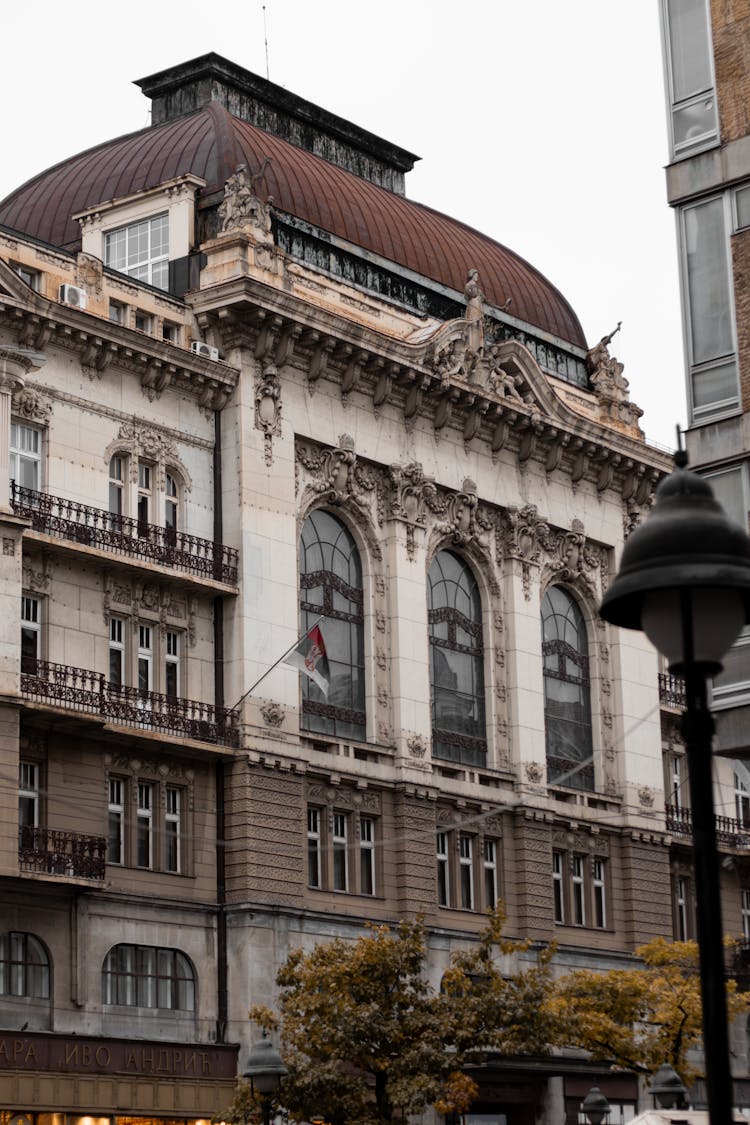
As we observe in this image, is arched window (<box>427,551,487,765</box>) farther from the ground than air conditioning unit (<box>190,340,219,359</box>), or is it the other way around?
air conditioning unit (<box>190,340,219,359</box>)

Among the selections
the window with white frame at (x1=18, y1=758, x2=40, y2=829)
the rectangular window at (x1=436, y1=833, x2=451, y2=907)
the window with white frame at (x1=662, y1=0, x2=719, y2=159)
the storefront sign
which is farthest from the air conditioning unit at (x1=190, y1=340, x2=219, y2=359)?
the window with white frame at (x1=662, y1=0, x2=719, y2=159)

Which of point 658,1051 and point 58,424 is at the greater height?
point 58,424

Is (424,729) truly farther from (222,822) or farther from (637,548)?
(637,548)

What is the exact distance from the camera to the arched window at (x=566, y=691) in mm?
58938

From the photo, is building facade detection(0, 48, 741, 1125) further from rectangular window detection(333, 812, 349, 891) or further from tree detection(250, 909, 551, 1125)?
tree detection(250, 909, 551, 1125)

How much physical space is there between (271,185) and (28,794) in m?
18.7

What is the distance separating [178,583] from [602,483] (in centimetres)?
1799

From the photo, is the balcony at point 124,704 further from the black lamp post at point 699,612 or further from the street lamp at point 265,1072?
the black lamp post at point 699,612

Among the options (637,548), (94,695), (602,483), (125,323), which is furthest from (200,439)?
(637,548)

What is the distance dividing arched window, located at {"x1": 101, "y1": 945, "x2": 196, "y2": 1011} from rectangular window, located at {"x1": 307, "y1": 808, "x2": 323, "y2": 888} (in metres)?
4.35

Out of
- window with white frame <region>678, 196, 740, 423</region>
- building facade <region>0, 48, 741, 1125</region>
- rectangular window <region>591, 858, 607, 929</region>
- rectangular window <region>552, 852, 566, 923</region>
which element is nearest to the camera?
window with white frame <region>678, 196, 740, 423</region>

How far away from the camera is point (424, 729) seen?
177 ft

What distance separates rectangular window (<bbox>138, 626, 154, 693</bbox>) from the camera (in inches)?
1890

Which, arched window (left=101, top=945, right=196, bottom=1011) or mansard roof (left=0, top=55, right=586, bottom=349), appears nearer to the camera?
arched window (left=101, top=945, right=196, bottom=1011)
